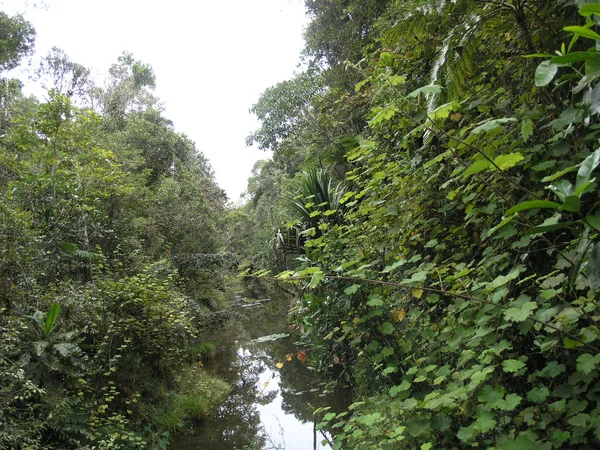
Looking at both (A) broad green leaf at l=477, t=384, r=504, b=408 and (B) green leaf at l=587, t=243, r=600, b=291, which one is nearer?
(B) green leaf at l=587, t=243, r=600, b=291

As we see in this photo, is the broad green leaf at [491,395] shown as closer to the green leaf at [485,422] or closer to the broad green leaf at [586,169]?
the green leaf at [485,422]

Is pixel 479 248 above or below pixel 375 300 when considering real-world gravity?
above

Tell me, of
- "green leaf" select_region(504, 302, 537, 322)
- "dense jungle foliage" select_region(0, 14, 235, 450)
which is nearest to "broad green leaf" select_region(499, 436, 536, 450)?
"green leaf" select_region(504, 302, 537, 322)

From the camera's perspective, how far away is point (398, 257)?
2197mm

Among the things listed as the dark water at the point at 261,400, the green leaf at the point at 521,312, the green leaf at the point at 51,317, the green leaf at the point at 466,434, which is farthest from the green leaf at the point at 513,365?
the green leaf at the point at 51,317

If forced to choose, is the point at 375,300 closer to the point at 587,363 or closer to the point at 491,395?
the point at 491,395

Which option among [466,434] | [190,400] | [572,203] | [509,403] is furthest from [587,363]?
[190,400]

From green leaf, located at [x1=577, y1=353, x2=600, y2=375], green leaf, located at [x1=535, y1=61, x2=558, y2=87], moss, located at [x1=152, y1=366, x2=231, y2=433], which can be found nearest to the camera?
green leaf, located at [x1=535, y1=61, x2=558, y2=87]

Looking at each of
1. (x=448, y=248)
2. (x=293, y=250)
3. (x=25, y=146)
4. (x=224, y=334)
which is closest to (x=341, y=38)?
(x=293, y=250)

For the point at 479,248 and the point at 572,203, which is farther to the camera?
the point at 479,248

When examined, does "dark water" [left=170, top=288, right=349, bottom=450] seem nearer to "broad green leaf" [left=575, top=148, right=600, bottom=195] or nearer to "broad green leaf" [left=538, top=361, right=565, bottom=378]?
"broad green leaf" [left=538, top=361, right=565, bottom=378]

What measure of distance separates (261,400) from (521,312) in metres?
6.52

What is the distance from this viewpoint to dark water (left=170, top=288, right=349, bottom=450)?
512 centimetres

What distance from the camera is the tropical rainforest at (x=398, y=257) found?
1.29 m
